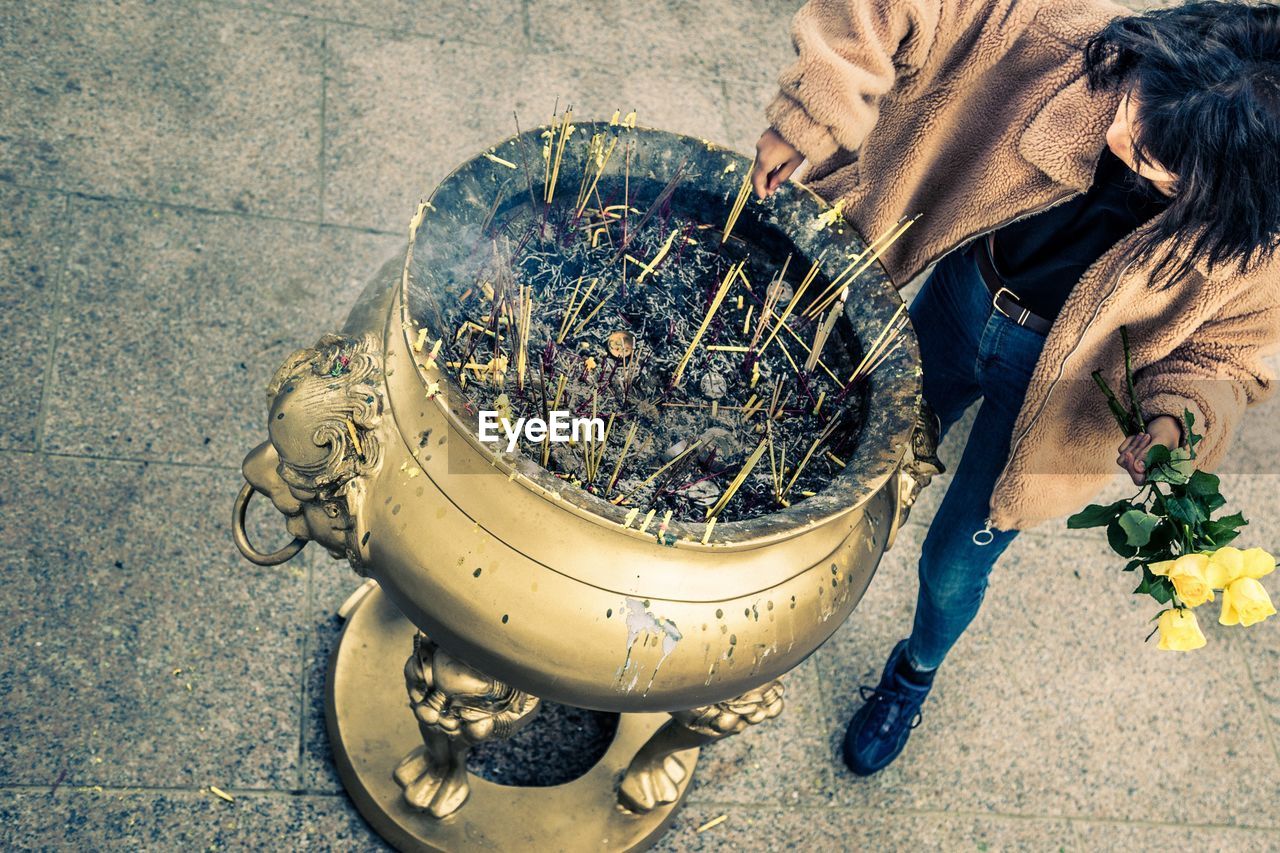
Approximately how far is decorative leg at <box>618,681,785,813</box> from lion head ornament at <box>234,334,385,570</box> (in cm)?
63

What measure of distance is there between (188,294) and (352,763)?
49.9 inches

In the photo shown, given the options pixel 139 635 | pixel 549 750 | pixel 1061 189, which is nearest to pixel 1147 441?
pixel 1061 189

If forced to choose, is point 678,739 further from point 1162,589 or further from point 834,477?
point 1162,589

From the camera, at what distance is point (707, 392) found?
68.1 inches

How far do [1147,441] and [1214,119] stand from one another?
512mm

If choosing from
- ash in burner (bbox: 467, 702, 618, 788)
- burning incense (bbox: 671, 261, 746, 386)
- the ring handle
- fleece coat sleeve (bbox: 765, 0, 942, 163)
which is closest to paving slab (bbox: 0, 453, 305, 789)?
ash in burner (bbox: 467, 702, 618, 788)

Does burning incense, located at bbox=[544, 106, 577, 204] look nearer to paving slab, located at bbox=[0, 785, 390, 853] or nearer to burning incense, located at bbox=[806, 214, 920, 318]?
burning incense, located at bbox=[806, 214, 920, 318]

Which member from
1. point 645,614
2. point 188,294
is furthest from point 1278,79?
point 188,294

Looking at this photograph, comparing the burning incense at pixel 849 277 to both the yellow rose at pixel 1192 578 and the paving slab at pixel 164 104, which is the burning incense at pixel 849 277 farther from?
the paving slab at pixel 164 104

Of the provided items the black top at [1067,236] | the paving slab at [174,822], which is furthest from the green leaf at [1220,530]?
the paving slab at [174,822]

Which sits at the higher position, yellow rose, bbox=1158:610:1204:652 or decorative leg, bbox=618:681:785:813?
yellow rose, bbox=1158:610:1204:652

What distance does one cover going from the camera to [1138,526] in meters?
1.50

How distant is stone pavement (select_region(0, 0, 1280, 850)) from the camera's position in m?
2.14

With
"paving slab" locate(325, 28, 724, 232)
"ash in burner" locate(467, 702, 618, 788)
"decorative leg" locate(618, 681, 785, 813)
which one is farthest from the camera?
"paving slab" locate(325, 28, 724, 232)
